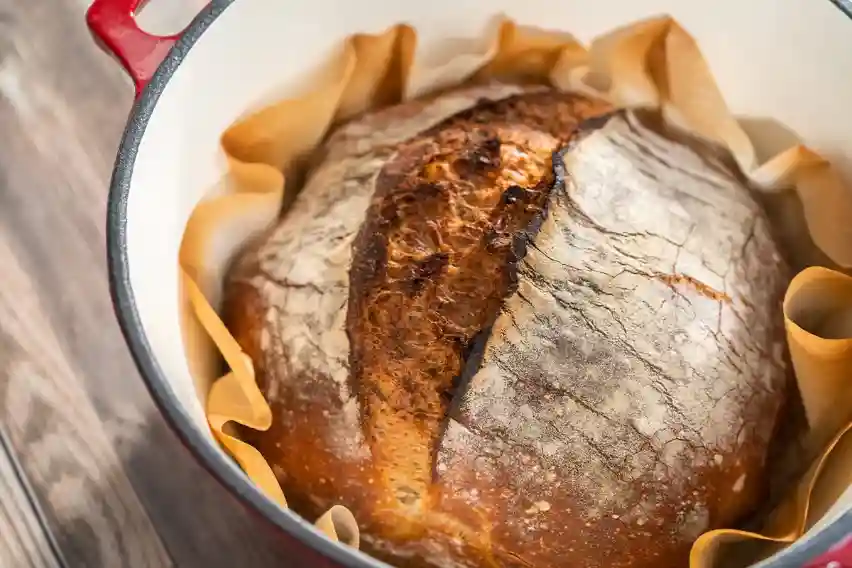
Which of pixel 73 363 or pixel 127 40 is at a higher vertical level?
pixel 127 40

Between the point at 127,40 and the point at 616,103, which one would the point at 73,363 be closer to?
the point at 127,40

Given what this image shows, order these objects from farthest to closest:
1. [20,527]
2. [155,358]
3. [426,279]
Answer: [20,527] < [426,279] < [155,358]

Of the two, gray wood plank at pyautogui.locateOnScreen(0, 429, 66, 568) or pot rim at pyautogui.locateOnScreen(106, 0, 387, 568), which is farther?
gray wood plank at pyautogui.locateOnScreen(0, 429, 66, 568)

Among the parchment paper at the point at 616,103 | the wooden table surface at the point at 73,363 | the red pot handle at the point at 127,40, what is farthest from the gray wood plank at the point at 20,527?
the red pot handle at the point at 127,40

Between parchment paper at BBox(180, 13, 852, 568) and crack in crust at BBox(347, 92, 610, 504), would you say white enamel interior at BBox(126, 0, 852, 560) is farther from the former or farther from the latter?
crack in crust at BBox(347, 92, 610, 504)

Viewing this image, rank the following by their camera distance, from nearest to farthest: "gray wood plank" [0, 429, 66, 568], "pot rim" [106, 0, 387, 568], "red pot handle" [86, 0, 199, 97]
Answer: "pot rim" [106, 0, 387, 568]
"red pot handle" [86, 0, 199, 97]
"gray wood plank" [0, 429, 66, 568]

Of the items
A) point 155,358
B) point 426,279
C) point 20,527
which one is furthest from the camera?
point 20,527

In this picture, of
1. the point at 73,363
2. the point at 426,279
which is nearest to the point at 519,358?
the point at 426,279

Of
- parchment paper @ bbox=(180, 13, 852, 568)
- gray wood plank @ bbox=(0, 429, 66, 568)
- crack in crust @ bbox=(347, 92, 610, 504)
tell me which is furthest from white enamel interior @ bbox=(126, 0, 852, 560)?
gray wood plank @ bbox=(0, 429, 66, 568)
